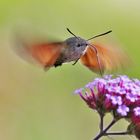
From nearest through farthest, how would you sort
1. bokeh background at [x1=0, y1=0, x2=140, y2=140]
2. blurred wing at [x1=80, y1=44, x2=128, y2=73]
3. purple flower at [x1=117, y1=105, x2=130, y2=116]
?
purple flower at [x1=117, y1=105, x2=130, y2=116], blurred wing at [x1=80, y1=44, x2=128, y2=73], bokeh background at [x1=0, y1=0, x2=140, y2=140]

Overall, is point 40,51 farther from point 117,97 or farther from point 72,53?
point 117,97

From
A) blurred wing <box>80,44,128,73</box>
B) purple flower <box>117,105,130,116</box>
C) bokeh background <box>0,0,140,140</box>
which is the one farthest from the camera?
bokeh background <box>0,0,140,140</box>

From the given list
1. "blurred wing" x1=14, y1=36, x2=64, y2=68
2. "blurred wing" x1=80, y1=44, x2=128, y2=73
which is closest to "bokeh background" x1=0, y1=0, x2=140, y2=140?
"blurred wing" x1=80, y1=44, x2=128, y2=73

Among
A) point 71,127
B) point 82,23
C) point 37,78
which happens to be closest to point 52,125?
point 71,127

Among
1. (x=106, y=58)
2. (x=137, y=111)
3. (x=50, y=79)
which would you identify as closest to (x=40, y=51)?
(x=106, y=58)

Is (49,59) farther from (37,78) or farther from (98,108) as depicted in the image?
(37,78)

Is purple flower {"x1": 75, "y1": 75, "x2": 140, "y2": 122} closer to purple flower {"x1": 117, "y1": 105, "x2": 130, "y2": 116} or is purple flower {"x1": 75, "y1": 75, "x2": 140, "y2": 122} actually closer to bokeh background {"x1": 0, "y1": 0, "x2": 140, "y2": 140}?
purple flower {"x1": 117, "y1": 105, "x2": 130, "y2": 116}

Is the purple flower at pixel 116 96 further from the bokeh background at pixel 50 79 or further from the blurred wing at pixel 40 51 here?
the bokeh background at pixel 50 79
